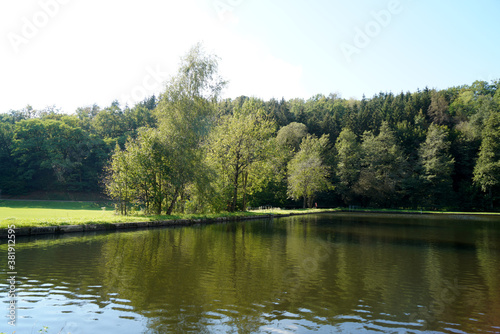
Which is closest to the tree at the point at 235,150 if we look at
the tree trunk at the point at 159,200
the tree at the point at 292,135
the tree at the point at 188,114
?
the tree at the point at 188,114

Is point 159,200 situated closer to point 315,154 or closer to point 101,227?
point 101,227

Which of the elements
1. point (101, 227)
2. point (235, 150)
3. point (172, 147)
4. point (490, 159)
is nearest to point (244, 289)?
point (101, 227)

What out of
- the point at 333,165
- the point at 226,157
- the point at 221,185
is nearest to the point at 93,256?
the point at 221,185

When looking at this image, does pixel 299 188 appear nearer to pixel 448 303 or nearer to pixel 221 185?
pixel 221 185

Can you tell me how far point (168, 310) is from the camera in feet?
25.3

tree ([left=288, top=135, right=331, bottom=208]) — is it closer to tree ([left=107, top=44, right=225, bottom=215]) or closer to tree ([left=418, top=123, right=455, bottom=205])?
tree ([left=418, top=123, right=455, bottom=205])

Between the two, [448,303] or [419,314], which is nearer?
[419,314]

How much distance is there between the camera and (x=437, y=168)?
243 ft

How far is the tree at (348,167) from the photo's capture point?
249 feet

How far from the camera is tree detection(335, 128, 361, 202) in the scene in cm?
7597

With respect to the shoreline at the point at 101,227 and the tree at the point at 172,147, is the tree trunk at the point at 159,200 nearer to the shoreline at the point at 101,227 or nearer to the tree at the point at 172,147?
the tree at the point at 172,147

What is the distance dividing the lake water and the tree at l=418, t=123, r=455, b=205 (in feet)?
210

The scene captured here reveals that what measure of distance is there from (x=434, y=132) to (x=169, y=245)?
253 ft

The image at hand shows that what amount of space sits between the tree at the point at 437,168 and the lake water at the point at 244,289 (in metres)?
64.0
